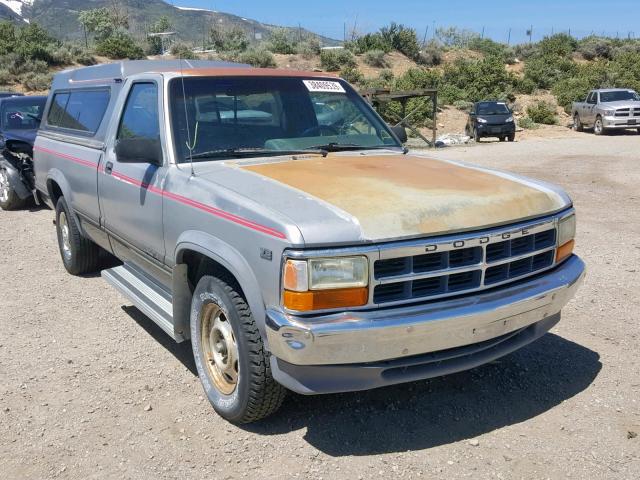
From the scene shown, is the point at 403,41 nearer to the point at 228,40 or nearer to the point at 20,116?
the point at 228,40

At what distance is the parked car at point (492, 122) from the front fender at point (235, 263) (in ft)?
74.4

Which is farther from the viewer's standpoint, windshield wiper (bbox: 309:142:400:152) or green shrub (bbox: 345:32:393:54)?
green shrub (bbox: 345:32:393:54)

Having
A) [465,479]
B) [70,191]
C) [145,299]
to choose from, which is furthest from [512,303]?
[70,191]

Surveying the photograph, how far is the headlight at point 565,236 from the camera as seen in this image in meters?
3.92

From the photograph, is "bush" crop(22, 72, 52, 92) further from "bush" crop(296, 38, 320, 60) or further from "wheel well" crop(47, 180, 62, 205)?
"wheel well" crop(47, 180, 62, 205)

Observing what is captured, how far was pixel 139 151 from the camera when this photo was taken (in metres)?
4.23

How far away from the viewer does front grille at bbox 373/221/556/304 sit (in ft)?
10.6

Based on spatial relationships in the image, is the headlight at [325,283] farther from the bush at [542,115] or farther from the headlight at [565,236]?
the bush at [542,115]

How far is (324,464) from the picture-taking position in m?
3.46

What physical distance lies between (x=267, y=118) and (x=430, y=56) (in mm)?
46772

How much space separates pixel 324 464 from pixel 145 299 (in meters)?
1.91

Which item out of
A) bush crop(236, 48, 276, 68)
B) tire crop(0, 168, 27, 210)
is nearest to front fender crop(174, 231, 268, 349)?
tire crop(0, 168, 27, 210)

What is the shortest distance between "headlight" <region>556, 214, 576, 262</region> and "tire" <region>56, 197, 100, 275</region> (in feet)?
14.5

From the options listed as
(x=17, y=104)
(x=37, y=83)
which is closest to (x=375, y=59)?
(x=37, y=83)
